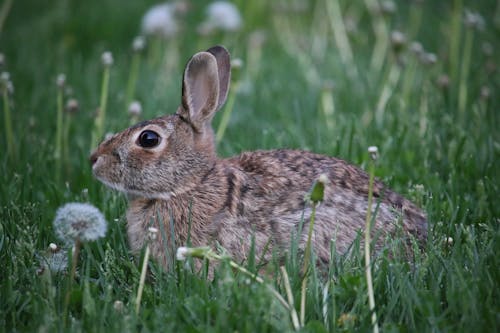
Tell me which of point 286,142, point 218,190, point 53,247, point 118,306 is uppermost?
point 286,142

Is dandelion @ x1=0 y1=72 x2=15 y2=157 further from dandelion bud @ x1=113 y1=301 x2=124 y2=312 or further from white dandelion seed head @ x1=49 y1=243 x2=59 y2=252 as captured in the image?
dandelion bud @ x1=113 y1=301 x2=124 y2=312

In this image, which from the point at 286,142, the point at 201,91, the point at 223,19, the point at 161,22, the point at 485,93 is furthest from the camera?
the point at 223,19

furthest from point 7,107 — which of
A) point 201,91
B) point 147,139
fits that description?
point 201,91

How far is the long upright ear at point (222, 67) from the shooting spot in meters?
4.48

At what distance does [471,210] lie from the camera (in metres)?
4.39

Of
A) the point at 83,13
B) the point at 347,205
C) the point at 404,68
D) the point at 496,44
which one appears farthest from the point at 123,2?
the point at 347,205

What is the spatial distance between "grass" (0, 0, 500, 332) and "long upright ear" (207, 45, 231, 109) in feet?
3.22

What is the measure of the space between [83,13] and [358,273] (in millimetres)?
6645

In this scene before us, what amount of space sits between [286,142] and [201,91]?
55.2 inches

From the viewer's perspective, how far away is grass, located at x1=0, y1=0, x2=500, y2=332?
126 inches

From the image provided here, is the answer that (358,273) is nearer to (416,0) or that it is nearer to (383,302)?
(383,302)

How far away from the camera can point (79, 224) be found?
3.09 m

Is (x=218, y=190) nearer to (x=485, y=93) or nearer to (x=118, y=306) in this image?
(x=118, y=306)

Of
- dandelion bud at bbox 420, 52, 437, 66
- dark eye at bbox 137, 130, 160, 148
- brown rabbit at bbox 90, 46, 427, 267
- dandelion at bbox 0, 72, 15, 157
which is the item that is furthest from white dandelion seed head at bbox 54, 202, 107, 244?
dandelion bud at bbox 420, 52, 437, 66
